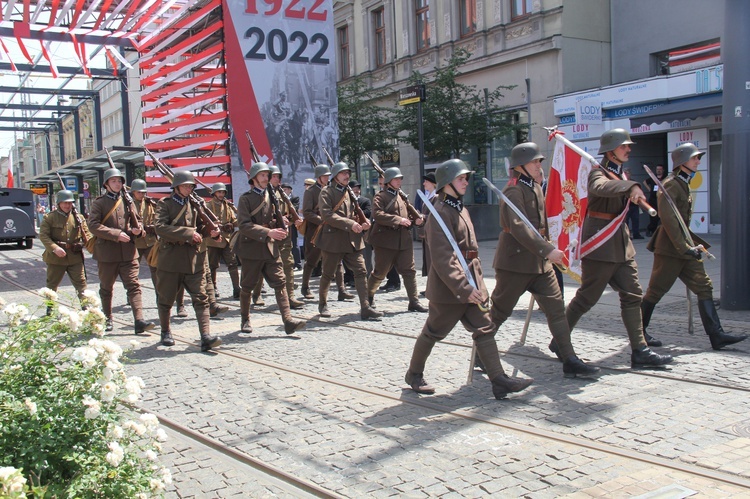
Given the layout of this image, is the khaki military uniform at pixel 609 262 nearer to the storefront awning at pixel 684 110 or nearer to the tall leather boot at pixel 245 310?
the tall leather boot at pixel 245 310

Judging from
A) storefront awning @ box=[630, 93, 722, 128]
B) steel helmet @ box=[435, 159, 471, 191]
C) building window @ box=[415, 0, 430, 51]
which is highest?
building window @ box=[415, 0, 430, 51]

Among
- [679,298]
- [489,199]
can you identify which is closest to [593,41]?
[489,199]

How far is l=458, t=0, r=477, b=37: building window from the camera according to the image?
2611 centimetres

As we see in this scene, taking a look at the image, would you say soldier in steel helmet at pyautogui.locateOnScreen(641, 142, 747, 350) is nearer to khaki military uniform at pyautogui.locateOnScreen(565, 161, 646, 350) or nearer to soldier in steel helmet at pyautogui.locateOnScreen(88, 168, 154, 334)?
khaki military uniform at pyautogui.locateOnScreen(565, 161, 646, 350)

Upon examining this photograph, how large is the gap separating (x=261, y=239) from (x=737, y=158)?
6.02 m

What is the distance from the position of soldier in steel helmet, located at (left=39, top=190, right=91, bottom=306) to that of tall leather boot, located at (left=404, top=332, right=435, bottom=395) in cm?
629

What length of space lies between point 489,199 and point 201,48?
1140 cm

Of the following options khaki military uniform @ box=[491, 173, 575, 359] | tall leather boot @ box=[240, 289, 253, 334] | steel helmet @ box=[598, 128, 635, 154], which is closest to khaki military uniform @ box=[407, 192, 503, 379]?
khaki military uniform @ box=[491, 173, 575, 359]

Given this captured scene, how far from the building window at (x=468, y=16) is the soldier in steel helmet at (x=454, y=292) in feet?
71.4

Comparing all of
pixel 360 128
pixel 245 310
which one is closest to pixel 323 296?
pixel 245 310

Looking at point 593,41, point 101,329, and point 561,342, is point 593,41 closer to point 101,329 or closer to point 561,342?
point 561,342

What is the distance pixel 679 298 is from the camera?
10211 mm

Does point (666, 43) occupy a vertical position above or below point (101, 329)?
above

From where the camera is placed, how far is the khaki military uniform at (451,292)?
18.1 ft
